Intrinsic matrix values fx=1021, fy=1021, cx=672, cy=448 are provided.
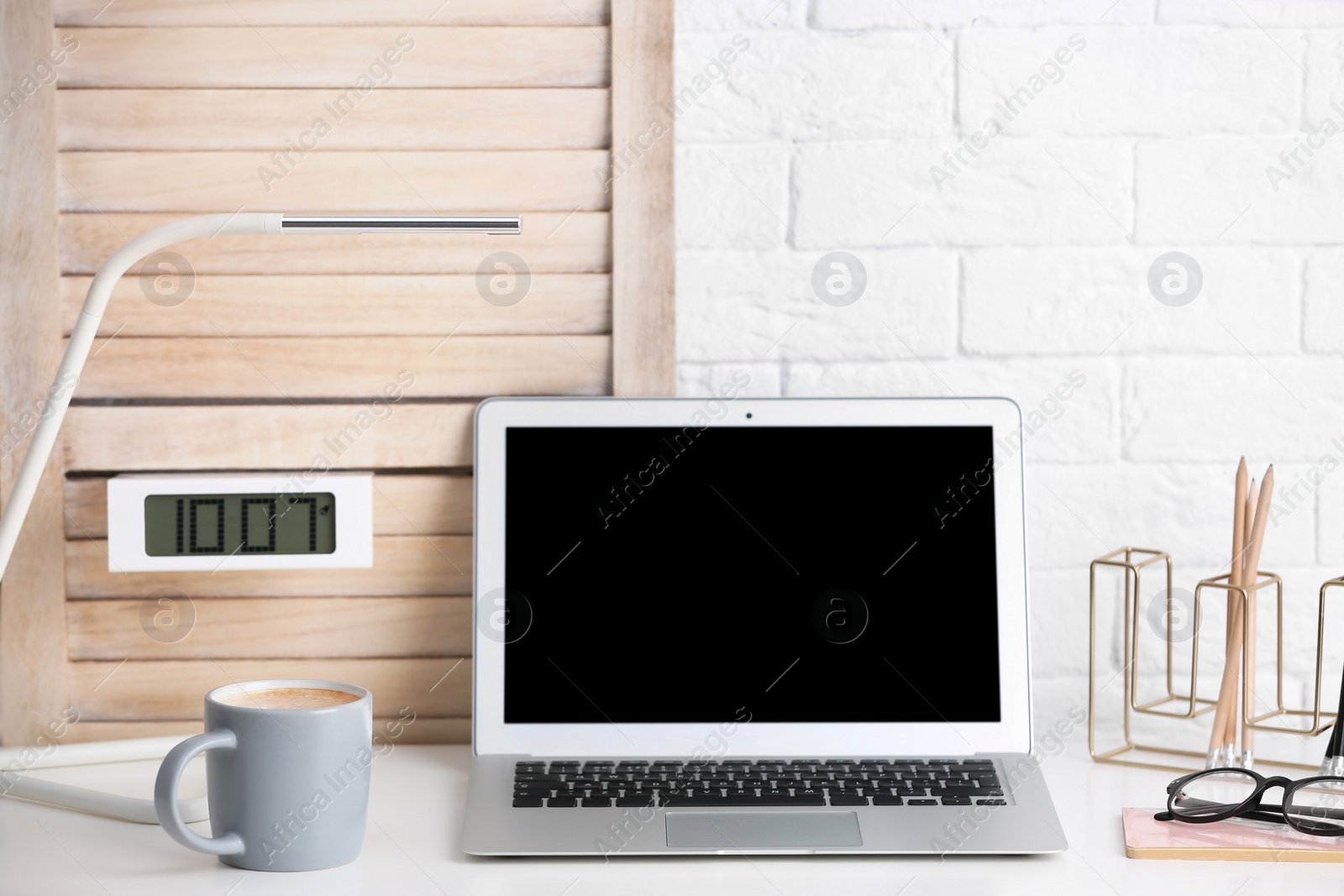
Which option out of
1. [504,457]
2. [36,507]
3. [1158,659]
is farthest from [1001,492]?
[36,507]

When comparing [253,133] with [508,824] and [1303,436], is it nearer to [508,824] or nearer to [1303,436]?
[508,824]

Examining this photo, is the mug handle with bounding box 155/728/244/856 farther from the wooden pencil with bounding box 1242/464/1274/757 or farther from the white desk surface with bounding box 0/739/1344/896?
the wooden pencil with bounding box 1242/464/1274/757

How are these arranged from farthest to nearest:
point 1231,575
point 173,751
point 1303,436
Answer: point 1303,436 → point 1231,575 → point 173,751

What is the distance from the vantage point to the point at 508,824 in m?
0.71

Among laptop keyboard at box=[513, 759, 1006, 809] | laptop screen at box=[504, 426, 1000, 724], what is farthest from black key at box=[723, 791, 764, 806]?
laptop screen at box=[504, 426, 1000, 724]

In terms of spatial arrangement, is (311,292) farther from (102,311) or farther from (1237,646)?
(1237,646)

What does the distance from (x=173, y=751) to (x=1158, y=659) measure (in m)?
0.83

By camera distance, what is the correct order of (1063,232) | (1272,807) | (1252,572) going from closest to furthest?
(1272,807), (1252,572), (1063,232)

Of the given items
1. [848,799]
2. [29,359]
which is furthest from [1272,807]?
[29,359]

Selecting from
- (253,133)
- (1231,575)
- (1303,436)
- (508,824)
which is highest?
(253,133)

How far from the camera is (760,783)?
0.77 m

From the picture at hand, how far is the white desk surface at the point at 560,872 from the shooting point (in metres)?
0.64

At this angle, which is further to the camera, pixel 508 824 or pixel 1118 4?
pixel 1118 4

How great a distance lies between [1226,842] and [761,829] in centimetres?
32
